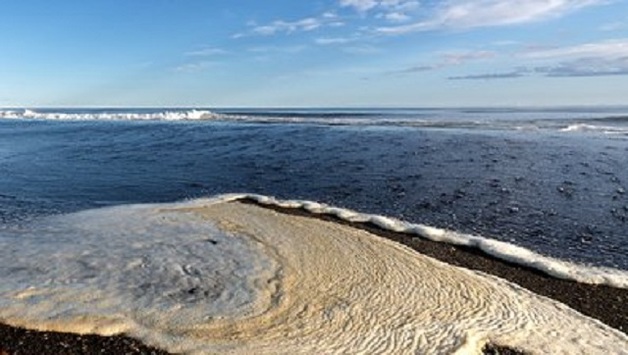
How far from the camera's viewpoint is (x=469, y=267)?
10133 mm

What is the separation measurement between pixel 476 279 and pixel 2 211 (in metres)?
10.8

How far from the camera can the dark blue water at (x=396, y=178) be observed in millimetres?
13375

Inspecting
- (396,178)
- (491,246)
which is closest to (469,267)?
(491,246)

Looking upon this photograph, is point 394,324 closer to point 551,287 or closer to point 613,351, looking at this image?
point 613,351

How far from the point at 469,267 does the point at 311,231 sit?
125 inches

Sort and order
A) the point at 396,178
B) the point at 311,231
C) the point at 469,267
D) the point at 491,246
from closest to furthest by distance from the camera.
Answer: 1. the point at 469,267
2. the point at 491,246
3. the point at 311,231
4. the point at 396,178

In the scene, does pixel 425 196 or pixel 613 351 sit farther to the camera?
pixel 425 196

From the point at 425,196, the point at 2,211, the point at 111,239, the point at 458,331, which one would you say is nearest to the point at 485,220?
the point at 425,196

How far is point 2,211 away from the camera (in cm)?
1401

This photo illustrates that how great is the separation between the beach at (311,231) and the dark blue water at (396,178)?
0.28ft

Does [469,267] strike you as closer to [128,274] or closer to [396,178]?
[128,274]

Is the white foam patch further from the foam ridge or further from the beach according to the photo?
the foam ridge

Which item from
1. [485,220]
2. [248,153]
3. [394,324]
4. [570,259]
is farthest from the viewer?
[248,153]

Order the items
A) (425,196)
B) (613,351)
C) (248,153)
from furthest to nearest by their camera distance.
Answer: (248,153) < (425,196) < (613,351)
